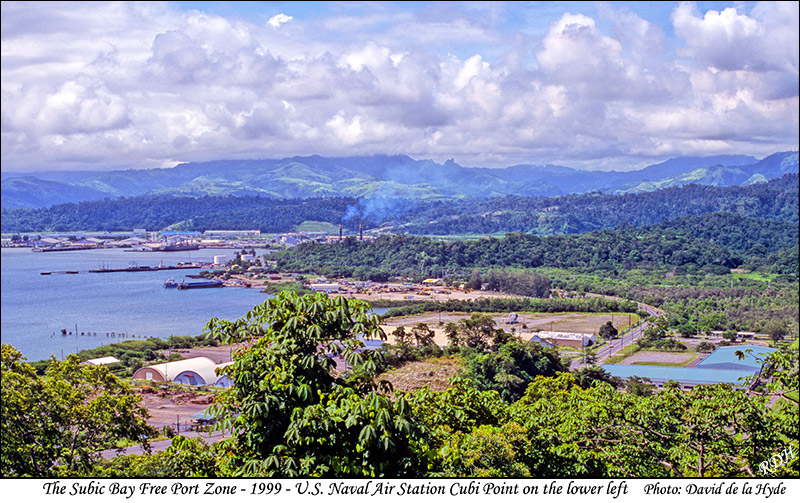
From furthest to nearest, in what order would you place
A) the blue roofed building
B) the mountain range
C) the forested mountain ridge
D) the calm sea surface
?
1. the mountain range
2. the forested mountain ridge
3. the calm sea surface
4. the blue roofed building

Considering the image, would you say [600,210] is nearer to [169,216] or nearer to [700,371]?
[169,216]

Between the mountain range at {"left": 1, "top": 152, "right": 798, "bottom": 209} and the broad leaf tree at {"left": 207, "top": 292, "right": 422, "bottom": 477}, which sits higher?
the mountain range at {"left": 1, "top": 152, "right": 798, "bottom": 209}

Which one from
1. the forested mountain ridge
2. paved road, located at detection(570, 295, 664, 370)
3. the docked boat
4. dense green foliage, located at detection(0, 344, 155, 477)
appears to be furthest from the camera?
the forested mountain ridge

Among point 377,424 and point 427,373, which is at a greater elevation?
point 377,424

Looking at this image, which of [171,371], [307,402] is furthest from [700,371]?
[307,402]

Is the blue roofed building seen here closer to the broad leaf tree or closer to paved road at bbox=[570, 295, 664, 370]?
paved road at bbox=[570, 295, 664, 370]

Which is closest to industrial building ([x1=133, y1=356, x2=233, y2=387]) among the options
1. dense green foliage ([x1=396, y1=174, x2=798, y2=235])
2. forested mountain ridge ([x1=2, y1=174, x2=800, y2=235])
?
forested mountain ridge ([x1=2, y1=174, x2=800, y2=235])

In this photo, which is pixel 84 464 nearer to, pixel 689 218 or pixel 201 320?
pixel 201 320
